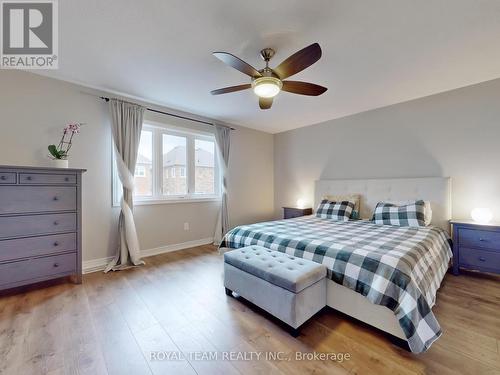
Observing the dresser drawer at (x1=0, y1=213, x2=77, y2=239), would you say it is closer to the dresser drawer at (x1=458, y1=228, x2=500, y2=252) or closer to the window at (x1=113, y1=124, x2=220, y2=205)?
the window at (x1=113, y1=124, x2=220, y2=205)

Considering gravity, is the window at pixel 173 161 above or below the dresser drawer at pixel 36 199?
above

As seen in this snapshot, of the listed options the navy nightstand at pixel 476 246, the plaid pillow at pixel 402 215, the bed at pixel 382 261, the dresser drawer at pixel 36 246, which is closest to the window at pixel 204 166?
the bed at pixel 382 261

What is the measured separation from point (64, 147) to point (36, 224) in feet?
3.36

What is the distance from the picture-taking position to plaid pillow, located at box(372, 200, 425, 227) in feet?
9.44

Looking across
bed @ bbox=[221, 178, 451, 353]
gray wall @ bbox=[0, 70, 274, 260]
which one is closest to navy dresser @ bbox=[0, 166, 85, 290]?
gray wall @ bbox=[0, 70, 274, 260]

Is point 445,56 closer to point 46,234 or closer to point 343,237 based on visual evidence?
point 343,237

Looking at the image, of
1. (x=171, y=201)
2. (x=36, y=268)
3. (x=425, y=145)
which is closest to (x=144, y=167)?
(x=171, y=201)

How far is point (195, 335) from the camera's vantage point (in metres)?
1.67

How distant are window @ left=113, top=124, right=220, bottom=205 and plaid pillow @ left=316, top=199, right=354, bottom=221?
1982mm

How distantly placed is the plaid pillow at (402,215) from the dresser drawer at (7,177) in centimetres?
423

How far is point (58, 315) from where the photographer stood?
6.25 feet

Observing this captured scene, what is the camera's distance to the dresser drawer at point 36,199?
2121 millimetres

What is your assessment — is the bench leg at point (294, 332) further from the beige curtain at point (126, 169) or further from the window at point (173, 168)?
Answer: the window at point (173, 168)

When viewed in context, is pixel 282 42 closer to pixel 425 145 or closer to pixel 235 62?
pixel 235 62
